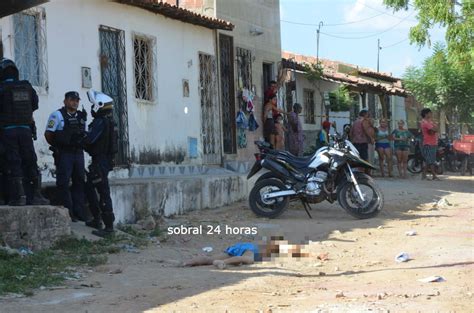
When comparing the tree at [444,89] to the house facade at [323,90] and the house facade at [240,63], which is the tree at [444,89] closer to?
the house facade at [323,90]

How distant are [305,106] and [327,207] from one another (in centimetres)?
1051

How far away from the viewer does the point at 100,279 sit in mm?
6547

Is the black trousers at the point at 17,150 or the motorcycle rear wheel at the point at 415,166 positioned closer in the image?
the black trousers at the point at 17,150

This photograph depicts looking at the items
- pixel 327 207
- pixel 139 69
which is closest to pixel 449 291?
pixel 327 207

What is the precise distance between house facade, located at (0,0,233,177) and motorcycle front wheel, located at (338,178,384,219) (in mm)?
3804

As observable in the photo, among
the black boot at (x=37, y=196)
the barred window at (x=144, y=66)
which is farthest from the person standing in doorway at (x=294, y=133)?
the black boot at (x=37, y=196)

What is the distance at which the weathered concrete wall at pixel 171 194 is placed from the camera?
32.5 feet

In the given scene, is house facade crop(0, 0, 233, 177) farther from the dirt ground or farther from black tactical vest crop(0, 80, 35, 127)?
the dirt ground

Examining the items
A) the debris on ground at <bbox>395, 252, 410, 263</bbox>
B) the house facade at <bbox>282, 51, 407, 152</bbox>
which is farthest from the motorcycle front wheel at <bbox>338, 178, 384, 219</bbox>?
the house facade at <bbox>282, 51, 407, 152</bbox>

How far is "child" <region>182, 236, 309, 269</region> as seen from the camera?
7.41m

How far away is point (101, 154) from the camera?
28.3 feet

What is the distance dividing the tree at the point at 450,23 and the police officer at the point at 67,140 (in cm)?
967

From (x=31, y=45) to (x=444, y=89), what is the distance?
2257cm

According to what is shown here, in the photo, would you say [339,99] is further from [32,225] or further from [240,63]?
[32,225]
